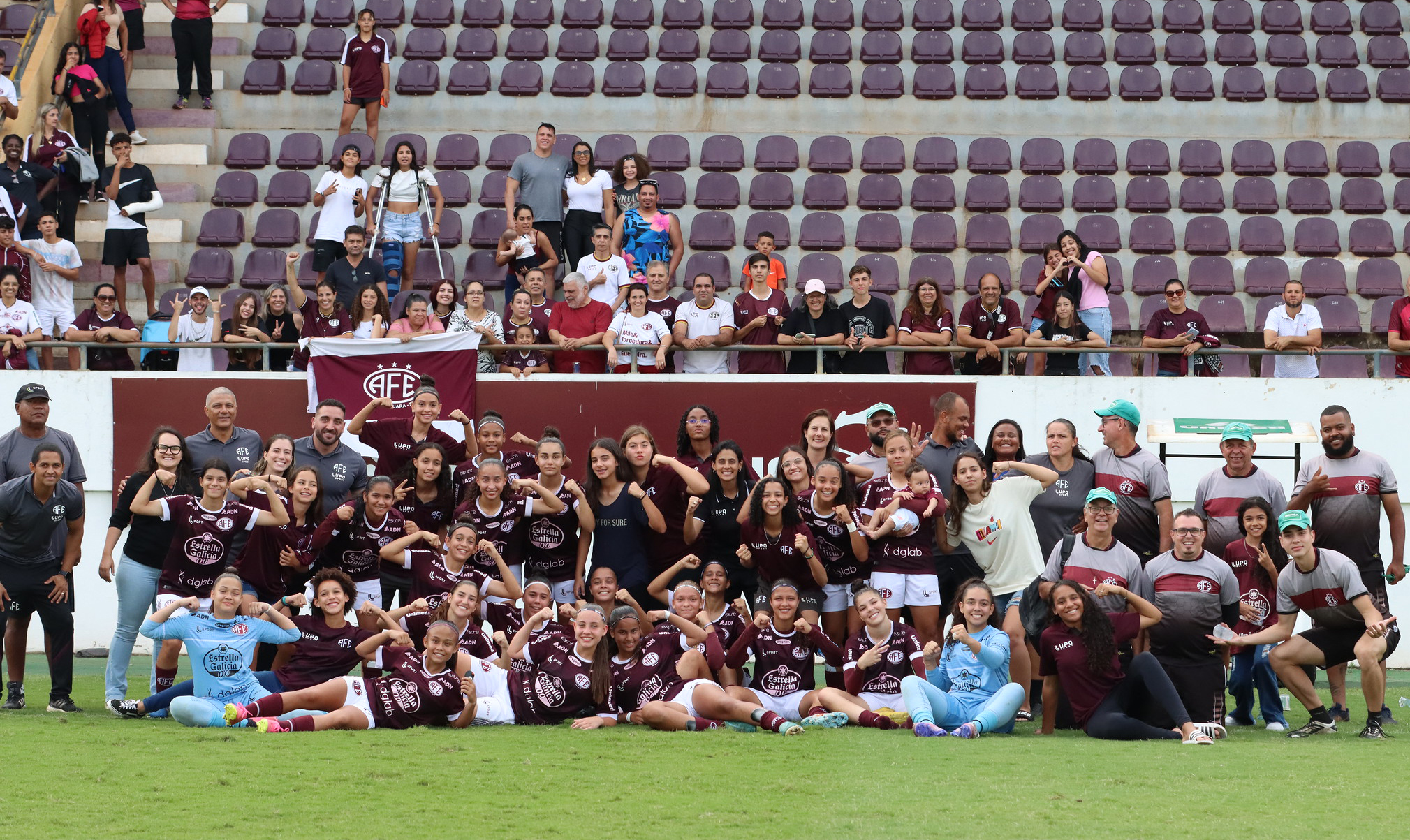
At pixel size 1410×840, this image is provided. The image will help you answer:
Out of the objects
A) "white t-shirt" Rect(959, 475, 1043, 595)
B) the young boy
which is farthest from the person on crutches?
"white t-shirt" Rect(959, 475, 1043, 595)

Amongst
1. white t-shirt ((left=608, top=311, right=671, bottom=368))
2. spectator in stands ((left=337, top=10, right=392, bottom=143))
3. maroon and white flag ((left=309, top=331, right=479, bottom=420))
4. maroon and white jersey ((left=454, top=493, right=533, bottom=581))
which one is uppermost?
spectator in stands ((left=337, top=10, right=392, bottom=143))

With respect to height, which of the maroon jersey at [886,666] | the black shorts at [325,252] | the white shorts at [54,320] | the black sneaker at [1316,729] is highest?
the black shorts at [325,252]

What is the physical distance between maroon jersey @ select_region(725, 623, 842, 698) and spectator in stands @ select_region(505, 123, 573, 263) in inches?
253

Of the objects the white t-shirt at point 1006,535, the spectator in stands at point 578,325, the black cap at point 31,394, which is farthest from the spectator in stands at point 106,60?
the white t-shirt at point 1006,535

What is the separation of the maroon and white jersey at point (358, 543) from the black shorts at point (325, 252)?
17.3ft

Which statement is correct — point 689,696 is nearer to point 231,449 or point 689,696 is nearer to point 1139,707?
point 1139,707

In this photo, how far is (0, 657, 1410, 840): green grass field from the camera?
5566mm

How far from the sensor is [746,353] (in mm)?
12469

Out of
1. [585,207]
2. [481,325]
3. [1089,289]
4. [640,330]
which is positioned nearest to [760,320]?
[640,330]

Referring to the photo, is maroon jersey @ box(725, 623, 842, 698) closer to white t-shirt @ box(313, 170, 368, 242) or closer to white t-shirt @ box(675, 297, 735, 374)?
Answer: white t-shirt @ box(675, 297, 735, 374)

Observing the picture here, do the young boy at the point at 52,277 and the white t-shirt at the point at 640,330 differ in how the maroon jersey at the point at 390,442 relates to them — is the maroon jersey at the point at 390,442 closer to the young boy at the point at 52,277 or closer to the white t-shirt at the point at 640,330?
the white t-shirt at the point at 640,330

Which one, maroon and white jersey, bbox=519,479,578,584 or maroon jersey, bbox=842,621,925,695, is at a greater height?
maroon and white jersey, bbox=519,479,578,584

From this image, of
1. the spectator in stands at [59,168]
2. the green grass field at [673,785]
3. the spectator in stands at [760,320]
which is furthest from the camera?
the spectator in stands at [59,168]

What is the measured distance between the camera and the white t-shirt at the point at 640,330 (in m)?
12.2
